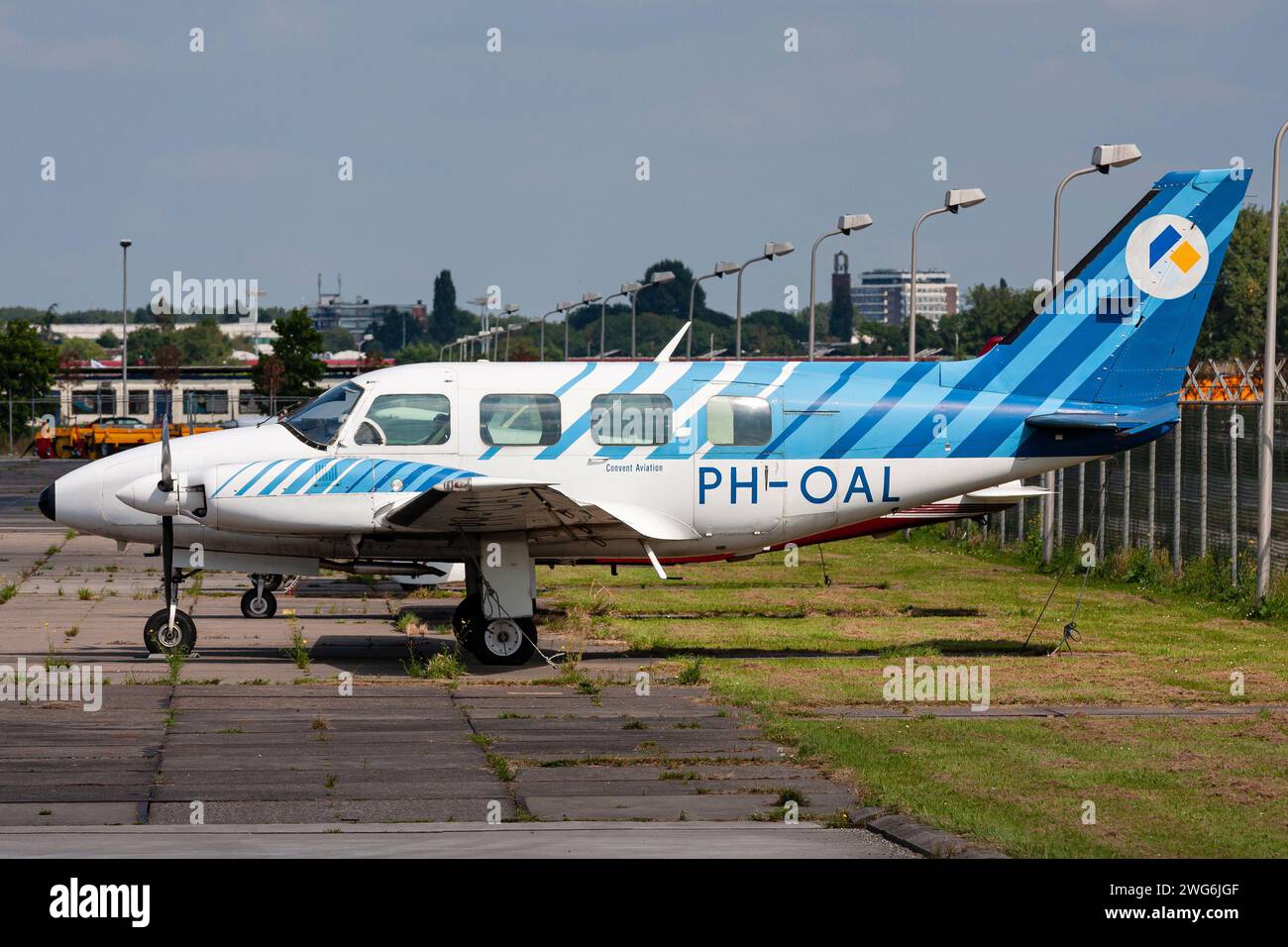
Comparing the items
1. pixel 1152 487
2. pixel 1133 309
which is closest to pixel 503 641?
pixel 1133 309

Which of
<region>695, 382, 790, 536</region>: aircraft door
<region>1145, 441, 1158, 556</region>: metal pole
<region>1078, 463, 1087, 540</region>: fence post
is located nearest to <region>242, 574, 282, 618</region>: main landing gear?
<region>695, 382, 790, 536</region>: aircraft door

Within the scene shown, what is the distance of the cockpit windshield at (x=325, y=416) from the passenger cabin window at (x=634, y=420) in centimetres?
275

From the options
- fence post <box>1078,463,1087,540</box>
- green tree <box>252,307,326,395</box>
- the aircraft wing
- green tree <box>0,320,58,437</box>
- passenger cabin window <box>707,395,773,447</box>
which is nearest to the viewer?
the aircraft wing

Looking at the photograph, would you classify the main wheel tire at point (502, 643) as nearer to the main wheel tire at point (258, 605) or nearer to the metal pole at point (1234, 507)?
the main wheel tire at point (258, 605)

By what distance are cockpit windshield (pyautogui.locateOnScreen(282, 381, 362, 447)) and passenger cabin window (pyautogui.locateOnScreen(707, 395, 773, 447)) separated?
3.98m

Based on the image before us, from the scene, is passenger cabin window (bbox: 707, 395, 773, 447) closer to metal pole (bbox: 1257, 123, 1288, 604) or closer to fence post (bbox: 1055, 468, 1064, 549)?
metal pole (bbox: 1257, 123, 1288, 604)

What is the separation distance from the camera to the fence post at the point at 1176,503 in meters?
28.5

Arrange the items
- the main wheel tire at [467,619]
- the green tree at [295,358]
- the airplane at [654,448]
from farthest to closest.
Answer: the green tree at [295,358] → the main wheel tire at [467,619] → the airplane at [654,448]

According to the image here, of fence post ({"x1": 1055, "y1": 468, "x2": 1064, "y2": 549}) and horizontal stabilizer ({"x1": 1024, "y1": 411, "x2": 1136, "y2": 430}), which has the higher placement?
horizontal stabilizer ({"x1": 1024, "y1": 411, "x2": 1136, "y2": 430})

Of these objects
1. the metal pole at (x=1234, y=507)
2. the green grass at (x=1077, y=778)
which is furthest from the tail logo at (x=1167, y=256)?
the metal pole at (x=1234, y=507)

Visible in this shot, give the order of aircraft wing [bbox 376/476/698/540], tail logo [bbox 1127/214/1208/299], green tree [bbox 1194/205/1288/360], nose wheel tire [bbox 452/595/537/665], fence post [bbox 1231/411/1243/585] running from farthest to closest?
green tree [bbox 1194/205/1288/360] < fence post [bbox 1231/411/1243/585] < tail logo [bbox 1127/214/1208/299] < nose wheel tire [bbox 452/595/537/665] < aircraft wing [bbox 376/476/698/540]

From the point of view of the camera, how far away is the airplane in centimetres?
1811

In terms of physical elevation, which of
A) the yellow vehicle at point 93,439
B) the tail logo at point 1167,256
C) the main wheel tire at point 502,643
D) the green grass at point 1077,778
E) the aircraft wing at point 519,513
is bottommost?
the green grass at point 1077,778
